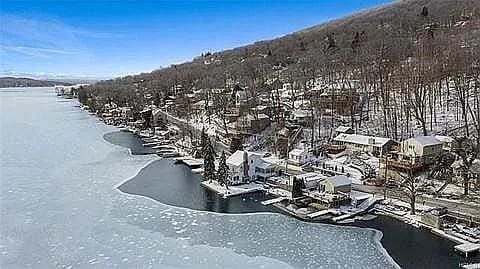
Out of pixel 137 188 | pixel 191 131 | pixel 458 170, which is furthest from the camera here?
pixel 191 131

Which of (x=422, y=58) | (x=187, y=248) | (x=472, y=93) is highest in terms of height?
(x=422, y=58)

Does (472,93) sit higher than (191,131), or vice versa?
(472,93)

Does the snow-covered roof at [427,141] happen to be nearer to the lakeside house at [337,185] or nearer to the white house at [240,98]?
the lakeside house at [337,185]

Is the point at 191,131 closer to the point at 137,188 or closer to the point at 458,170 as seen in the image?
the point at 137,188

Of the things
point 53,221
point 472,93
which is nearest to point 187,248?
point 53,221

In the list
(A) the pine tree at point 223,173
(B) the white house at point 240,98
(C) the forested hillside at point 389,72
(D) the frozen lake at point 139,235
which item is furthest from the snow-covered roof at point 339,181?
(B) the white house at point 240,98

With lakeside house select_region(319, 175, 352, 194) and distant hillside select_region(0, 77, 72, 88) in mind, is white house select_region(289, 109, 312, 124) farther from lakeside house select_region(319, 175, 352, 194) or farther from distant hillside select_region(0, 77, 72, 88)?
distant hillside select_region(0, 77, 72, 88)

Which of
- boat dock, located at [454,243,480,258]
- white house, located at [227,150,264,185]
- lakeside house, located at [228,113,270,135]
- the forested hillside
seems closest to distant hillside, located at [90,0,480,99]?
the forested hillside
